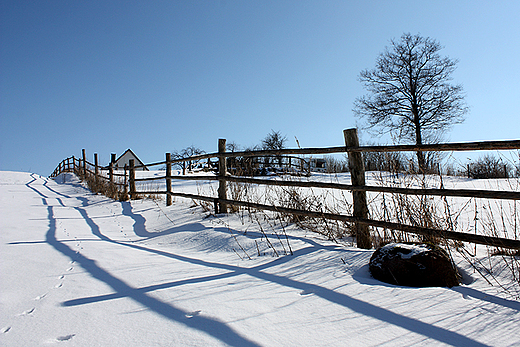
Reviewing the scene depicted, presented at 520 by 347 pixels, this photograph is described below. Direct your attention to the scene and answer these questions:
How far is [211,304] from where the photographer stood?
1793mm

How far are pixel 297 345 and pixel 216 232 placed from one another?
2720mm

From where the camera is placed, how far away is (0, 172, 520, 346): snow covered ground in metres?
1.44

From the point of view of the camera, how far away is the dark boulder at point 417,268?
218cm

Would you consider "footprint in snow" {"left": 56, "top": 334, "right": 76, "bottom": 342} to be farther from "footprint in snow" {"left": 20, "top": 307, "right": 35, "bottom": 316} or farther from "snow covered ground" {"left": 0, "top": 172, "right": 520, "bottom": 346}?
"footprint in snow" {"left": 20, "top": 307, "right": 35, "bottom": 316}

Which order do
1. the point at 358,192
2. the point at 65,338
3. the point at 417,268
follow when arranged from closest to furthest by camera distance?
the point at 65,338, the point at 417,268, the point at 358,192

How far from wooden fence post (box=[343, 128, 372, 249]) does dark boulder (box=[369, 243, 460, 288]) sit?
2.98ft

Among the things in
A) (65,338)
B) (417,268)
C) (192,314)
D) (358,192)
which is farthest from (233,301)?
(358,192)

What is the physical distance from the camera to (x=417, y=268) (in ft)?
7.25

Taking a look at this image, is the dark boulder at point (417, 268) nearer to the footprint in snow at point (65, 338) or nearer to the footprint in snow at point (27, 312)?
the footprint in snow at point (65, 338)

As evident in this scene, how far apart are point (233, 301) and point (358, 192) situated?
2050 millimetres

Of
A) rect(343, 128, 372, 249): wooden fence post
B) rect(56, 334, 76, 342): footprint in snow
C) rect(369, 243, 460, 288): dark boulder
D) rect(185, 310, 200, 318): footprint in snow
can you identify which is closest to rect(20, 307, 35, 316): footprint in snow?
rect(56, 334, 76, 342): footprint in snow

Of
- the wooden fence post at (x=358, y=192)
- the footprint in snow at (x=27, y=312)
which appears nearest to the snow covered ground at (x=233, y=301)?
the footprint in snow at (x=27, y=312)

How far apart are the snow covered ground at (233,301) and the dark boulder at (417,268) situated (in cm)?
11

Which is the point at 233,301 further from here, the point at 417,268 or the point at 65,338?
the point at 417,268
